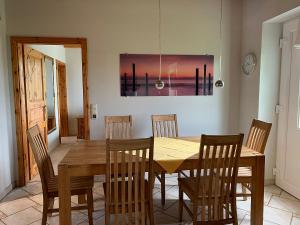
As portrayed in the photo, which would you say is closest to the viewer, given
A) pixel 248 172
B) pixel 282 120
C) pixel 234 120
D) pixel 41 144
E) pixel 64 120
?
pixel 41 144

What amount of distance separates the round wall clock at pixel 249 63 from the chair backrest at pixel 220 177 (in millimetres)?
1935

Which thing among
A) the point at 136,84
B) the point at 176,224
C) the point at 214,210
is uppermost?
the point at 136,84

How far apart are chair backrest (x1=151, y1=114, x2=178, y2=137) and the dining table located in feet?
2.62

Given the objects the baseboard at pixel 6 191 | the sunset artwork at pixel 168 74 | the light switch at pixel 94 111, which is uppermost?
the sunset artwork at pixel 168 74

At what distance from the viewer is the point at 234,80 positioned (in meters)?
4.00

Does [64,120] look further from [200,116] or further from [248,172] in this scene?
[248,172]

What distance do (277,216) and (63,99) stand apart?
18.9 ft

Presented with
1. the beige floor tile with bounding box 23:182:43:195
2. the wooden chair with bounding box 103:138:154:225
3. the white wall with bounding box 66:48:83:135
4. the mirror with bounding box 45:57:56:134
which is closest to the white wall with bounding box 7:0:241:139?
the beige floor tile with bounding box 23:182:43:195

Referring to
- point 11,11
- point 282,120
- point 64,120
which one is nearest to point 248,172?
point 282,120

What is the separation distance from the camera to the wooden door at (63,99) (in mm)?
6777

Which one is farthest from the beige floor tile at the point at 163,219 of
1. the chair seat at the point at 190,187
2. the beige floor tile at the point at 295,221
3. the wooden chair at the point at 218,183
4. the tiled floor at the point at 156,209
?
the beige floor tile at the point at 295,221

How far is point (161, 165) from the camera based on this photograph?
7.22 ft

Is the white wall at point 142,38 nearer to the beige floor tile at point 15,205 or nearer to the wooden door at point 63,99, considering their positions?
the beige floor tile at point 15,205

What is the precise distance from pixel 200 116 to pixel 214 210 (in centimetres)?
206
